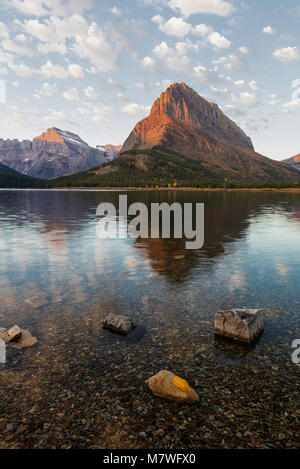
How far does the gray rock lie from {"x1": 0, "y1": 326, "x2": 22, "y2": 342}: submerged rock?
5062 mm

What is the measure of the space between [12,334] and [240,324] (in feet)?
43.7

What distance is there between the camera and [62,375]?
508 inches

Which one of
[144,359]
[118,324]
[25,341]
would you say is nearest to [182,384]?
[144,359]

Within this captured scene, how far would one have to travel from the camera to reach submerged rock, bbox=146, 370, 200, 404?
11.3 meters

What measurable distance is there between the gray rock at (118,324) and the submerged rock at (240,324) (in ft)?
17.9

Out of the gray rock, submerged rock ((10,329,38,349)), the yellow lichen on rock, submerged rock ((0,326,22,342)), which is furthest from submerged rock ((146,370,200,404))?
submerged rock ((0,326,22,342))

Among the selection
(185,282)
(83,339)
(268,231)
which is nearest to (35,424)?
(83,339)

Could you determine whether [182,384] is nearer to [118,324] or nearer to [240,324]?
[240,324]

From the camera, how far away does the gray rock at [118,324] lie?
16658mm

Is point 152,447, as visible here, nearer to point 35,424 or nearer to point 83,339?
point 35,424

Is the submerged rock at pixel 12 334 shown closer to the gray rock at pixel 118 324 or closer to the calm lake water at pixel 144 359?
the calm lake water at pixel 144 359

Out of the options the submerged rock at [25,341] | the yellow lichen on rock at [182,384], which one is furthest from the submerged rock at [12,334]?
the yellow lichen on rock at [182,384]

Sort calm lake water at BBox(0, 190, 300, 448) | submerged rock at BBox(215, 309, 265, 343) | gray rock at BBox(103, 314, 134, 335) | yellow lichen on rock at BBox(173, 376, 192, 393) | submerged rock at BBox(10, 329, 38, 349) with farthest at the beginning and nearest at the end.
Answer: gray rock at BBox(103, 314, 134, 335) < submerged rock at BBox(215, 309, 265, 343) < submerged rock at BBox(10, 329, 38, 349) < yellow lichen on rock at BBox(173, 376, 192, 393) < calm lake water at BBox(0, 190, 300, 448)

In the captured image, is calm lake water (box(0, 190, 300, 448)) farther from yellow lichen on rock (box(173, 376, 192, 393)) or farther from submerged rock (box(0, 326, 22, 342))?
submerged rock (box(0, 326, 22, 342))
